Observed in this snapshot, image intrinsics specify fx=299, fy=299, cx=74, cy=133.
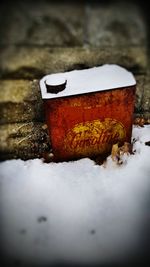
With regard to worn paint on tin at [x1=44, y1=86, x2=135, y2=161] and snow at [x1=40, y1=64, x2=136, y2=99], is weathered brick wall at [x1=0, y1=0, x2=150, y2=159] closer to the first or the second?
snow at [x1=40, y1=64, x2=136, y2=99]

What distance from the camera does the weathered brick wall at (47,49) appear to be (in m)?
1.89

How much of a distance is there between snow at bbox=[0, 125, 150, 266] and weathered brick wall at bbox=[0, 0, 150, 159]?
10.8 inches

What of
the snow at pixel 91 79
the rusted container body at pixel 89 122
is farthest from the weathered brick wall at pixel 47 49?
the rusted container body at pixel 89 122

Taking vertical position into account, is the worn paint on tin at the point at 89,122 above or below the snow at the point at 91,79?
below

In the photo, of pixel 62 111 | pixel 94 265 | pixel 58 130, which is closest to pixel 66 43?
pixel 62 111

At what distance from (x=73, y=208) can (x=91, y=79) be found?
88 cm

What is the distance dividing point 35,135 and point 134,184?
2.70 feet

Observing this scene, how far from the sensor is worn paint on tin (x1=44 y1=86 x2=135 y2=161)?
201cm

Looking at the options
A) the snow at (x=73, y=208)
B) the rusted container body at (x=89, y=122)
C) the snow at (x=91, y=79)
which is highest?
the snow at (x=91, y=79)

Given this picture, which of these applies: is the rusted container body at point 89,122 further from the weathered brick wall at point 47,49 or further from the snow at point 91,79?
the weathered brick wall at point 47,49

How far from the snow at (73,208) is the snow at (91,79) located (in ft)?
1.83

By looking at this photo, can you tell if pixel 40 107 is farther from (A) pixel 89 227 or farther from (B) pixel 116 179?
(A) pixel 89 227

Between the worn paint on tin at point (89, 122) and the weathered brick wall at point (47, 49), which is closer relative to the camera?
the weathered brick wall at point (47, 49)

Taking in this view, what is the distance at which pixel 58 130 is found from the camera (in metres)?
2.10
